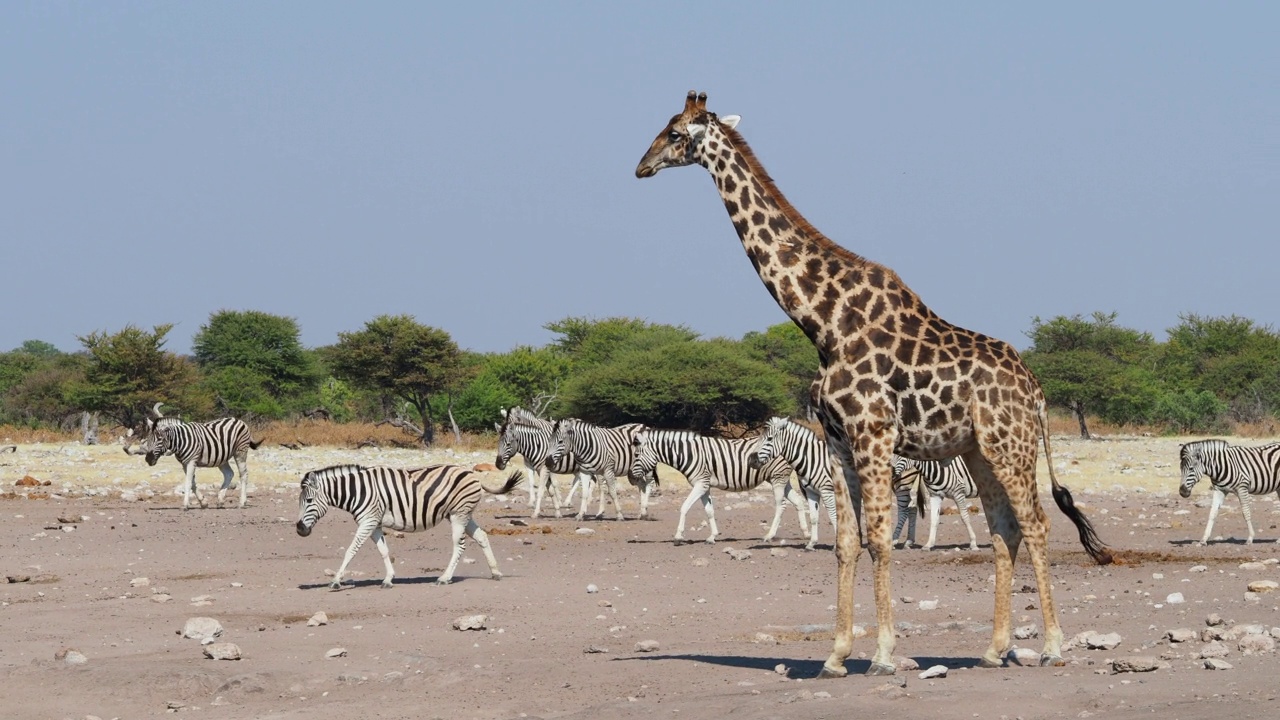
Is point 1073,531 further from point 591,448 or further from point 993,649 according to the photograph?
point 993,649

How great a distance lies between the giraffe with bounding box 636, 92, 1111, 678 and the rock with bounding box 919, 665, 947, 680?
25 centimetres

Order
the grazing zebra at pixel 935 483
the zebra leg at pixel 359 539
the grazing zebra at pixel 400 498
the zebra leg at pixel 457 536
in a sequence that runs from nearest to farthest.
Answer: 1. the zebra leg at pixel 359 539
2. the zebra leg at pixel 457 536
3. the grazing zebra at pixel 400 498
4. the grazing zebra at pixel 935 483

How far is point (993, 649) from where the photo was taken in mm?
9148

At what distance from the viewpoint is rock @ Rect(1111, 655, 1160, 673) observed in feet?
28.1

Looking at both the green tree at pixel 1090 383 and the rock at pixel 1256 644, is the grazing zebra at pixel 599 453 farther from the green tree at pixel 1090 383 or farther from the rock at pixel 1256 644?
the green tree at pixel 1090 383

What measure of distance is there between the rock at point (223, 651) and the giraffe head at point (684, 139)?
4182 millimetres

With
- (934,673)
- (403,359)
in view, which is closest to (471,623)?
(934,673)

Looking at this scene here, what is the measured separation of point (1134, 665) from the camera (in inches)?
338

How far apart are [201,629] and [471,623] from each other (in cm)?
196

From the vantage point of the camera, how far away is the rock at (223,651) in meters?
10.6

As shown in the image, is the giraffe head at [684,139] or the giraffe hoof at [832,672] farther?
the giraffe head at [684,139]

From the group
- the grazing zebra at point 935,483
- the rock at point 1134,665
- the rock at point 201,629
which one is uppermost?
the grazing zebra at point 935,483

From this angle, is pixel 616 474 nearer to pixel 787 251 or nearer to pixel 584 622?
pixel 584 622

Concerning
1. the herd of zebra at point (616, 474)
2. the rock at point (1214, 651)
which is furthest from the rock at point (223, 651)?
the rock at point (1214, 651)
